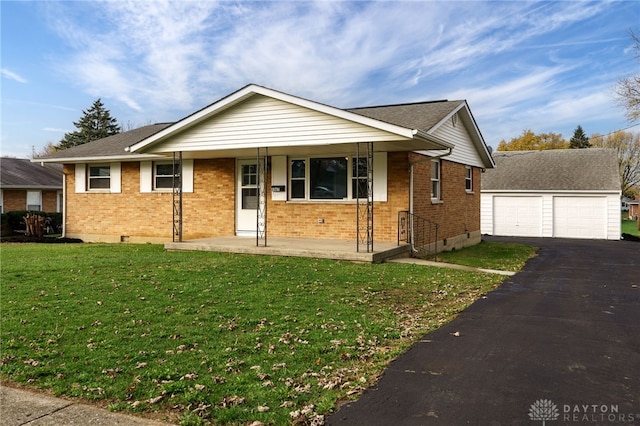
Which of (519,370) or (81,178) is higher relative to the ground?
(81,178)

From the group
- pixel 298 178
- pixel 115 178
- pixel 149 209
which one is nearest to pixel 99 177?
pixel 115 178

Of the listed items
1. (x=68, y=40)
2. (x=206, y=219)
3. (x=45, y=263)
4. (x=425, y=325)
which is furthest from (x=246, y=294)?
(x=68, y=40)

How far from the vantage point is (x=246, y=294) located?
24.4ft

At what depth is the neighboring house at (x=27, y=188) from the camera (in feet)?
88.1

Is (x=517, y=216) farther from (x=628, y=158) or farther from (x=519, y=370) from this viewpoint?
(x=628, y=158)

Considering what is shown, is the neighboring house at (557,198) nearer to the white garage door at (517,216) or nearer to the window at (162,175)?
the white garage door at (517,216)

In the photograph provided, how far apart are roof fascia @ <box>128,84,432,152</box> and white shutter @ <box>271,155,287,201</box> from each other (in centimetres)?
254

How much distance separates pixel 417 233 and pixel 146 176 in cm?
989

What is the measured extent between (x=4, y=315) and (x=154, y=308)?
6.08 feet

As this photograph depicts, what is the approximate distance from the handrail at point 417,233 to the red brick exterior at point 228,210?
0.20 metres

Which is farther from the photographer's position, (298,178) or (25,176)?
(25,176)

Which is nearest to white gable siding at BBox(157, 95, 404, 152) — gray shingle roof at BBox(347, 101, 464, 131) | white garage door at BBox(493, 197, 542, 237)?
gray shingle roof at BBox(347, 101, 464, 131)

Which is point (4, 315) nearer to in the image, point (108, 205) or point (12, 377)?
A: point (12, 377)

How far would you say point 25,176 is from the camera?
94.9 feet
